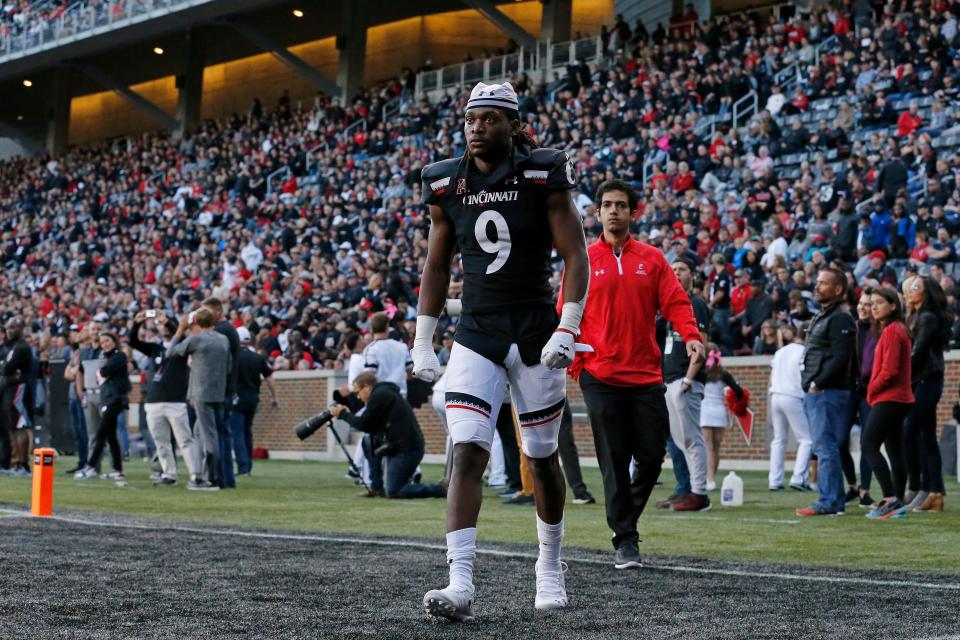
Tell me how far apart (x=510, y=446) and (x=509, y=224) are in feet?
26.1

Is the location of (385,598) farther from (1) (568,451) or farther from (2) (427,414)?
(2) (427,414)

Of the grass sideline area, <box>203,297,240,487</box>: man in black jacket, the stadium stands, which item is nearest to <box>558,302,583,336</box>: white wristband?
the grass sideline area

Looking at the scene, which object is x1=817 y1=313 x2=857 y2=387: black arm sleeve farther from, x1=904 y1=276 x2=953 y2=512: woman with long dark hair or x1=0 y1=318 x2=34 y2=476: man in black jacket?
x1=0 y1=318 x2=34 y2=476: man in black jacket

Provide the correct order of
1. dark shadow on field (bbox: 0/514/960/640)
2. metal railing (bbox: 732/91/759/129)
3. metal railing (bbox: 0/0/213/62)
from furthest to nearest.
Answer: metal railing (bbox: 0/0/213/62)
metal railing (bbox: 732/91/759/129)
dark shadow on field (bbox: 0/514/960/640)

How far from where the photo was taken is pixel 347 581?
7000mm

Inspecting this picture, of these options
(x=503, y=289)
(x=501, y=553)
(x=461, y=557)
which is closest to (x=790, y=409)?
(x=501, y=553)

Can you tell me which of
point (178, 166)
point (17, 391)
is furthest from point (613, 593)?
point (178, 166)

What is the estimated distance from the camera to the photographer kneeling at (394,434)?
14.2 meters

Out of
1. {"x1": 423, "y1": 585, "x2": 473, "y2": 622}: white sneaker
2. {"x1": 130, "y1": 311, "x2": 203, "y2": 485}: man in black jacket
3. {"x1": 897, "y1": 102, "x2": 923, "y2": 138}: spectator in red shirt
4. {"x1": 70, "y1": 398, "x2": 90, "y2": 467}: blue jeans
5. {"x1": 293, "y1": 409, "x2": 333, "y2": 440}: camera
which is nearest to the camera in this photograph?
{"x1": 423, "y1": 585, "x2": 473, "y2": 622}: white sneaker

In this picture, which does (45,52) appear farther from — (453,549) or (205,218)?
(453,549)

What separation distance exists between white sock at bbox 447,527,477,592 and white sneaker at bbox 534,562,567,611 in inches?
16.5

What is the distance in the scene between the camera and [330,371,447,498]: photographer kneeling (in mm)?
14180

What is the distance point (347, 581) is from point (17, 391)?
12413 millimetres

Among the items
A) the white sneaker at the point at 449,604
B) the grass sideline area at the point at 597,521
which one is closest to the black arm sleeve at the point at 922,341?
the grass sideline area at the point at 597,521
